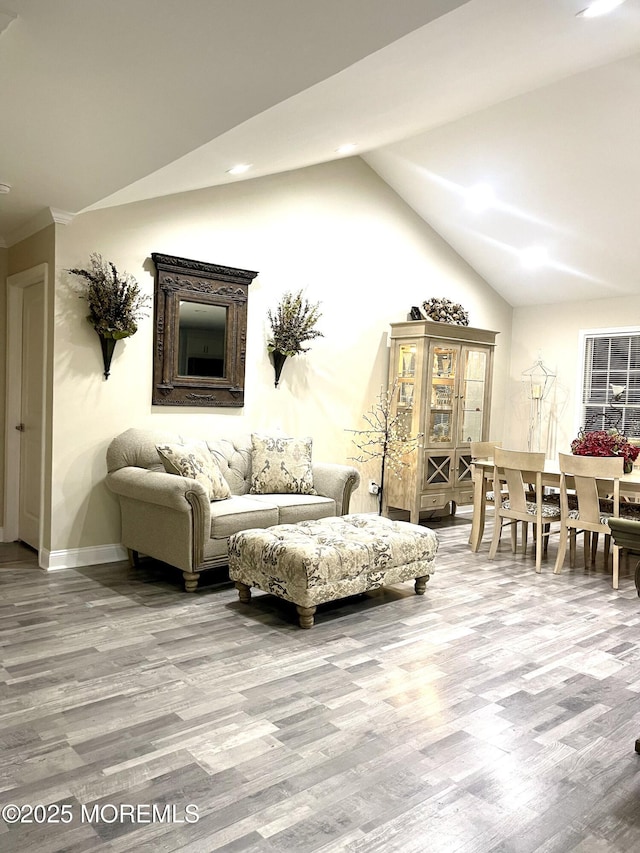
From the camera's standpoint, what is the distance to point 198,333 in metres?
5.29

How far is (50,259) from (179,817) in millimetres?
3794

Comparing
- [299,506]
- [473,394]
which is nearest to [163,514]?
[299,506]

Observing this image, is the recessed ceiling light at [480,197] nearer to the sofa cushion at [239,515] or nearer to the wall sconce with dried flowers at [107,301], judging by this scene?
the wall sconce with dried flowers at [107,301]

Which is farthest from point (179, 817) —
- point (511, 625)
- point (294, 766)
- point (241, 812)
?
point (511, 625)

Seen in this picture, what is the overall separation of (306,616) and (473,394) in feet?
13.0

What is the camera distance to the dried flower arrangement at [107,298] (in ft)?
15.3

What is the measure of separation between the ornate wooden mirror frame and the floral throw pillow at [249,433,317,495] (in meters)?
A: 0.51

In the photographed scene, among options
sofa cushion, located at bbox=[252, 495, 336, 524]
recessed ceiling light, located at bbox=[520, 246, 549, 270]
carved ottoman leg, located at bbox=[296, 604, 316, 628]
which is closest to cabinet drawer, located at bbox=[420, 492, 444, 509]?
sofa cushion, located at bbox=[252, 495, 336, 524]

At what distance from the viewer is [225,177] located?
435cm

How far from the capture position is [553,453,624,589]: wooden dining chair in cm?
470

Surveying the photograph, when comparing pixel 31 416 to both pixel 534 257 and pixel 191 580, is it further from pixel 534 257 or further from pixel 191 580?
pixel 534 257

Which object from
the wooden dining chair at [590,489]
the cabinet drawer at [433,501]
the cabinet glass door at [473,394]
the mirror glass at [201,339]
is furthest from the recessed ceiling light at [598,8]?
the cabinet drawer at [433,501]

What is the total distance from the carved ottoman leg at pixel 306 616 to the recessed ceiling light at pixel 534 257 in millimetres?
4844

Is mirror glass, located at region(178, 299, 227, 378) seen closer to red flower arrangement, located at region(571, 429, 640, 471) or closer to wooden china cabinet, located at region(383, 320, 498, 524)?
wooden china cabinet, located at region(383, 320, 498, 524)
